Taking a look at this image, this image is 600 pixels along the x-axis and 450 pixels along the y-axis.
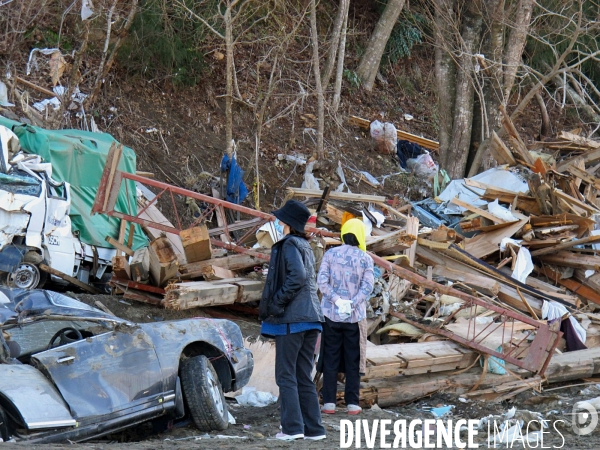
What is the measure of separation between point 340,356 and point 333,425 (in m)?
0.90

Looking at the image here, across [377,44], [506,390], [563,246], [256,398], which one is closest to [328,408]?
[256,398]

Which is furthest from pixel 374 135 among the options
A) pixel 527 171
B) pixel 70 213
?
pixel 70 213

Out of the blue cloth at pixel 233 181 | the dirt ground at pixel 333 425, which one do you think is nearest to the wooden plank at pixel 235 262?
the dirt ground at pixel 333 425

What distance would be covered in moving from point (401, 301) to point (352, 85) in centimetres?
1435

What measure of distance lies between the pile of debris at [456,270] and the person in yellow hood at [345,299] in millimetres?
1118

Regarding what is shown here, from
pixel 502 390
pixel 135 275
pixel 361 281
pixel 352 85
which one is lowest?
pixel 502 390

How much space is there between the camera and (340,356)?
27.5ft

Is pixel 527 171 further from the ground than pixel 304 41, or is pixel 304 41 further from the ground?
pixel 304 41

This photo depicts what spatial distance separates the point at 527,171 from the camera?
17828mm

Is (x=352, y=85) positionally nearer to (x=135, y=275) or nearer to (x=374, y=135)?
(x=374, y=135)

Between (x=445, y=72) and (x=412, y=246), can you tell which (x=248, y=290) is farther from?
(x=445, y=72)

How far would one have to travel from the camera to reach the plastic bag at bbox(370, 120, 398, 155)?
77.2 feet

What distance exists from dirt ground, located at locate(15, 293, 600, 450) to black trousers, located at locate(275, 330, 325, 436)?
15cm

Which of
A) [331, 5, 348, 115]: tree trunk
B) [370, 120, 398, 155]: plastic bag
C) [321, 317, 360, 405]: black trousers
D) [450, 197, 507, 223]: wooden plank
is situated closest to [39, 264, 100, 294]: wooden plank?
[321, 317, 360, 405]: black trousers
